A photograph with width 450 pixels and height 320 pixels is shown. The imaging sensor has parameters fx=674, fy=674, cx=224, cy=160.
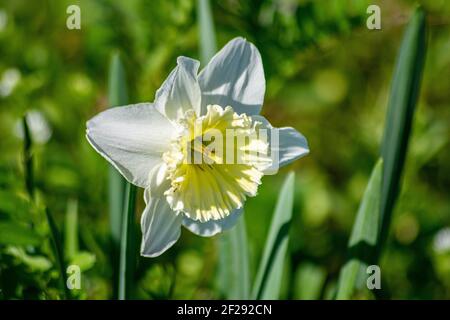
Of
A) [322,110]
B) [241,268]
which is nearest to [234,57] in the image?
[241,268]

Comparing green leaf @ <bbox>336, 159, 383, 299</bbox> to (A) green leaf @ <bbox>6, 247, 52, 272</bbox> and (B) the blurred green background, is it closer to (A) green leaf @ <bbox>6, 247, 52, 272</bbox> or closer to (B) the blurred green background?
(B) the blurred green background

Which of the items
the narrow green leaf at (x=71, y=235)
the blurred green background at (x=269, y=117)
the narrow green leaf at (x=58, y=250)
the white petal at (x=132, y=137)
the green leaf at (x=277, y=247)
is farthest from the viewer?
the blurred green background at (x=269, y=117)

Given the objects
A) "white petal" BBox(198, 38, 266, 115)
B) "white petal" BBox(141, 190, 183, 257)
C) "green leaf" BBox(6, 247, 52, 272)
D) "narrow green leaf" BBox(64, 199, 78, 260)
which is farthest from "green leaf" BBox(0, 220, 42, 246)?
"white petal" BBox(198, 38, 266, 115)

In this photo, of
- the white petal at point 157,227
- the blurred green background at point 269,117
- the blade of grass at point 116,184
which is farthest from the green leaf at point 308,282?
the white petal at point 157,227

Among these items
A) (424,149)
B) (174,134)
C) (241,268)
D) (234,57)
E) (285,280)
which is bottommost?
(285,280)

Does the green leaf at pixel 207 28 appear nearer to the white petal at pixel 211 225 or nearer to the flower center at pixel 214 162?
the flower center at pixel 214 162

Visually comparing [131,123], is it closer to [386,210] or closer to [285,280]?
[386,210]

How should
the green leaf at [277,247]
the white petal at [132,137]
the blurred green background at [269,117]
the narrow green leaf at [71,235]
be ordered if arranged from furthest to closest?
the blurred green background at [269,117], the narrow green leaf at [71,235], the green leaf at [277,247], the white petal at [132,137]
